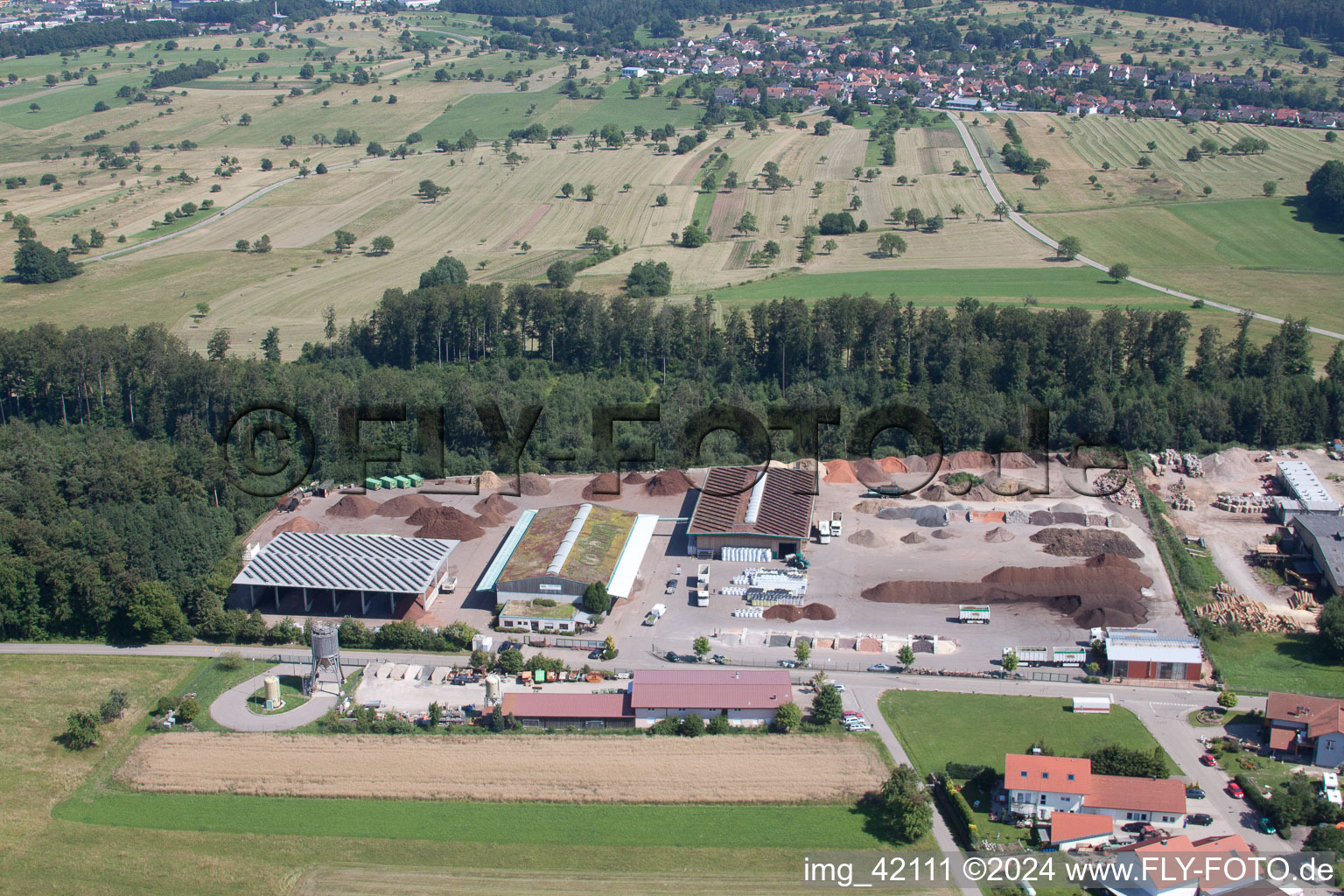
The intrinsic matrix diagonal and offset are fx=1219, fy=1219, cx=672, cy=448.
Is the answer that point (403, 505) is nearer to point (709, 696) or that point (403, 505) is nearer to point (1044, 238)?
point (709, 696)

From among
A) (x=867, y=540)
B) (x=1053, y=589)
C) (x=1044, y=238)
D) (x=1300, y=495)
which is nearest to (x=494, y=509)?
(x=867, y=540)

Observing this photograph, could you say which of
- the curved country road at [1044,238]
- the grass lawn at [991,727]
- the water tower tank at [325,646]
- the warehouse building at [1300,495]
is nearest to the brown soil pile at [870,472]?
the warehouse building at [1300,495]

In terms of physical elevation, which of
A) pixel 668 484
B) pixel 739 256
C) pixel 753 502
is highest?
pixel 739 256

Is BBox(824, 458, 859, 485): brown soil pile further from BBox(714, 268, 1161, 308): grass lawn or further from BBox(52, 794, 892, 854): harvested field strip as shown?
BBox(52, 794, 892, 854): harvested field strip

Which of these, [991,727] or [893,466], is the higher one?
[893,466]

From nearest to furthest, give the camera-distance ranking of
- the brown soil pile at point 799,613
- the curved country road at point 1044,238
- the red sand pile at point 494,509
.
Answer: the brown soil pile at point 799,613 < the red sand pile at point 494,509 < the curved country road at point 1044,238

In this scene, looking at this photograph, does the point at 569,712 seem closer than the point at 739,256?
Yes

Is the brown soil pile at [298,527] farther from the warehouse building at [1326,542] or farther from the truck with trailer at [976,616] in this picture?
the warehouse building at [1326,542]
